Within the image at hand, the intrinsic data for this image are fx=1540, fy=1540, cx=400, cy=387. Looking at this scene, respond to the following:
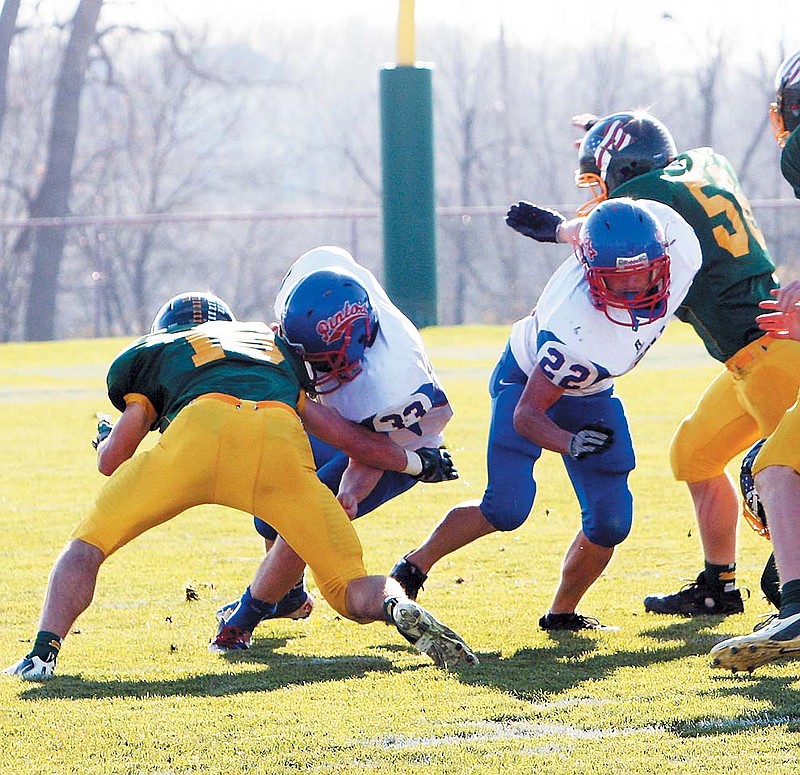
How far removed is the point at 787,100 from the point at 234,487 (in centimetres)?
208

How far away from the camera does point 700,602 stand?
15.9ft

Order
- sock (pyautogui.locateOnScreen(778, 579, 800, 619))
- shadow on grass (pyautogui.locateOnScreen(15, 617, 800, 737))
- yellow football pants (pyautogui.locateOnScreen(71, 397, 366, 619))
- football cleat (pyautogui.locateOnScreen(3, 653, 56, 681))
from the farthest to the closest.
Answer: yellow football pants (pyautogui.locateOnScreen(71, 397, 366, 619)) → football cleat (pyautogui.locateOnScreen(3, 653, 56, 681)) → sock (pyautogui.locateOnScreen(778, 579, 800, 619)) → shadow on grass (pyautogui.locateOnScreen(15, 617, 800, 737))

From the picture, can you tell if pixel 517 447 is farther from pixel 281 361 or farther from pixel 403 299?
pixel 403 299

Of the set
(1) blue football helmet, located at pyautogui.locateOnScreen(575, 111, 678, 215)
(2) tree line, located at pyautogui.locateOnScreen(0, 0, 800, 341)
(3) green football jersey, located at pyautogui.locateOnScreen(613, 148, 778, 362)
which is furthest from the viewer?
(2) tree line, located at pyautogui.locateOnScreen(0, 0, 800, 341)

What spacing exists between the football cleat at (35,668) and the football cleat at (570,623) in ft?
4.87

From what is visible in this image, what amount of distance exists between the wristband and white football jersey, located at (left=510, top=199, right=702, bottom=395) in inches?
18.0

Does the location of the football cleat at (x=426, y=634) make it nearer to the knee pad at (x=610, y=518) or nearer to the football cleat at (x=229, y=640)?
the football cleat at (x=229, y=640)

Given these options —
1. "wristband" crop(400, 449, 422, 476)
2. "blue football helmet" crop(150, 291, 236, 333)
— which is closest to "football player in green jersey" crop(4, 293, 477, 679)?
"wristband" crop(400, 449, 422, 476)

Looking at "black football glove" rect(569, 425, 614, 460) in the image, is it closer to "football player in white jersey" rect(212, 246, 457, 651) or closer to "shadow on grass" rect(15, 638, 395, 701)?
"football player in white jersey" rect(212, 246, 457, 651)

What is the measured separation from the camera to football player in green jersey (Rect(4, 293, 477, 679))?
3994 mm

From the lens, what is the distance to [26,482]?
25.9 ft

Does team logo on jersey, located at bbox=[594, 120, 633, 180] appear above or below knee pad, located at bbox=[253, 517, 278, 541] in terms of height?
above

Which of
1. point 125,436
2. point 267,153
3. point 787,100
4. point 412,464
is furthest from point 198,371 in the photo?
point 267,153

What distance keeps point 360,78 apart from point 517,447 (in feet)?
169
